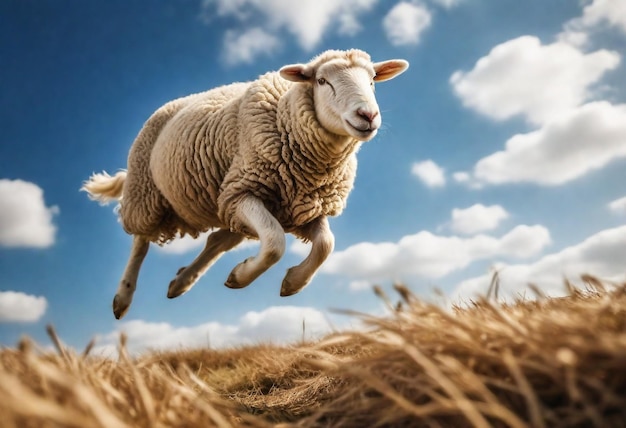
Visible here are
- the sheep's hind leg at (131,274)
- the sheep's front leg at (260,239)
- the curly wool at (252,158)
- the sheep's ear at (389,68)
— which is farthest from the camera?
the sheep's hind leg at (131,274)

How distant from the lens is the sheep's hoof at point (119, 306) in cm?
704

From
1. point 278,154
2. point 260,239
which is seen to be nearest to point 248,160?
point 278,154

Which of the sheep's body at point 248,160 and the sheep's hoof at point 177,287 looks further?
the sheep's hoof at point 177,287

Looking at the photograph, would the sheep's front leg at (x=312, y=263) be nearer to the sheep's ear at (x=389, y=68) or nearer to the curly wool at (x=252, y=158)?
the curly wool at (x=252, y=158)

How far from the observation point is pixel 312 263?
5.17 m

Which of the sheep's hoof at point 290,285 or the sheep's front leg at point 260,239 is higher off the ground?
the sheep's front leg at point 260,239

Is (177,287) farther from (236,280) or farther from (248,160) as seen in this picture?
(248,160)

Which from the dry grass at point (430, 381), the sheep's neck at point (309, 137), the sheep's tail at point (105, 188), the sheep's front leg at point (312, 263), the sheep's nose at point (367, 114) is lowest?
the dry grass at point (430, 381)

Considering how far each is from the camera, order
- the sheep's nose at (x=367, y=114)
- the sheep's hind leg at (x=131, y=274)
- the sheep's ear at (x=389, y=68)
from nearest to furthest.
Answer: the sheep's nose at (x=367, y=114), the sheep's ear at (x=389, y=68), the sheep's hind leg at (x=131, y=274)

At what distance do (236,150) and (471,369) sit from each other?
13.4 feet

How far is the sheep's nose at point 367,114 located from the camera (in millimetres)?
4535

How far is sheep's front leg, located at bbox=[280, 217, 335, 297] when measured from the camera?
201 inches

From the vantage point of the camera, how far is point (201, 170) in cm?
571

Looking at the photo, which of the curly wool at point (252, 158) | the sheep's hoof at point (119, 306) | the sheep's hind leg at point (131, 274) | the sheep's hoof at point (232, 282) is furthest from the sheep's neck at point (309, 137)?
the sheep's hoof at point (119, 306)
